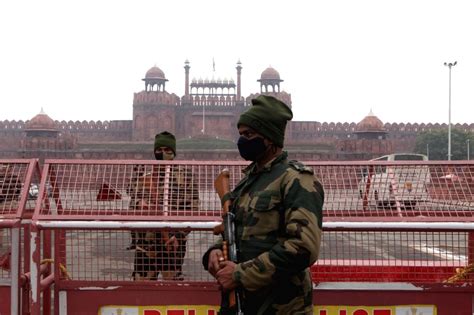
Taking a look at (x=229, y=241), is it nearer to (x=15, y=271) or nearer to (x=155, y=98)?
(x=15, y=271)

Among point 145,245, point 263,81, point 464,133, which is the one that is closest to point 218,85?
point 263,81

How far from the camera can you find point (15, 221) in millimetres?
2910

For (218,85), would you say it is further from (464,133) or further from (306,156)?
(464,133)

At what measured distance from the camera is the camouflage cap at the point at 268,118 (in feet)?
6.86

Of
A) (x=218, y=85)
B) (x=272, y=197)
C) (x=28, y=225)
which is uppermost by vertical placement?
(x=218, y=85)

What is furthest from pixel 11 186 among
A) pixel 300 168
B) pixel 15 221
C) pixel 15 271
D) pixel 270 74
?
pixel 270 74

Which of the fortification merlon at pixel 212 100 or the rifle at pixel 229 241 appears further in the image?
the fortification merlon at pixel 212 100

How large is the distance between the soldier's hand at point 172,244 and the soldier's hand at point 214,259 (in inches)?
43.6

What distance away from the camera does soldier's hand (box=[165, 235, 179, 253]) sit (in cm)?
328

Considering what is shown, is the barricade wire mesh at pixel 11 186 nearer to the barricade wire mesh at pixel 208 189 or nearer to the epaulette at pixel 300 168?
the barricade wire mesh at pixel 208 189

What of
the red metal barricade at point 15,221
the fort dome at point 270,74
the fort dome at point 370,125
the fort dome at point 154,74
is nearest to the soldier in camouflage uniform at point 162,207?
the red metal barricade at point 15,221

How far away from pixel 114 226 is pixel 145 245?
60 centimetres

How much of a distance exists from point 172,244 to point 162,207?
15.4 inches

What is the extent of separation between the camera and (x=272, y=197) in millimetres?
2037
